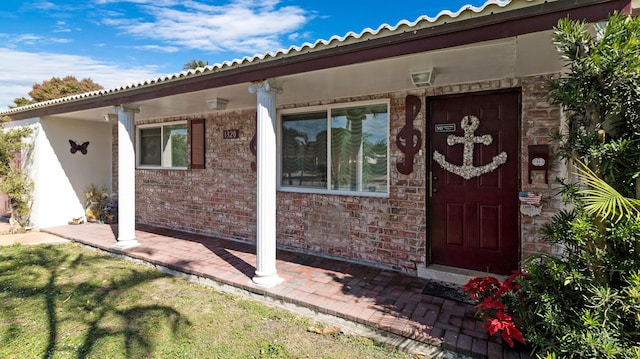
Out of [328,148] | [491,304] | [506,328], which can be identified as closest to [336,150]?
[328,148]

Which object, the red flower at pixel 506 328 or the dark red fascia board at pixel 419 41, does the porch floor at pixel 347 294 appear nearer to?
the red flower at pixel 506 328

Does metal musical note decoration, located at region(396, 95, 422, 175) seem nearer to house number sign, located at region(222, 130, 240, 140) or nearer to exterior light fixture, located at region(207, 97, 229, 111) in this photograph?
exterior light fixture, located at region(207, 97, 229, 111)

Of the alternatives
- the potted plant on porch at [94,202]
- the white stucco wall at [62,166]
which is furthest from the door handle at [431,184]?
the white stucco wall at [62,166]

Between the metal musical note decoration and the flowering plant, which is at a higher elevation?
the metal musical note decoration

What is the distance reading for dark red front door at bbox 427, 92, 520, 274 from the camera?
12.5ft

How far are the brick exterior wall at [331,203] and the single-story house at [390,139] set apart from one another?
20 mm

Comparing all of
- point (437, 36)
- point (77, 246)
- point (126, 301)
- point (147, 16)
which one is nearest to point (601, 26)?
point (437, 36)

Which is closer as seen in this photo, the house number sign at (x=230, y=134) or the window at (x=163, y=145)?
the house number sign at (x=230, y=134)

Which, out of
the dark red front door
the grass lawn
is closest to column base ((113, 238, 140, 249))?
the grass lawn

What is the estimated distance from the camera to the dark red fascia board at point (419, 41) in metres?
2.18

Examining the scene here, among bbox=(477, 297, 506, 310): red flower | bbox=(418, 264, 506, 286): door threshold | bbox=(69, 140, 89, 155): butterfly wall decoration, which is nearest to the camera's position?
bbox=(477, 297, 506, 310): red flower

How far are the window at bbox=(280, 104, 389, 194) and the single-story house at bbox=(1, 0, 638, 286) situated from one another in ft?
0.07

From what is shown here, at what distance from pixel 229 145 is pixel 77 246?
3.47m

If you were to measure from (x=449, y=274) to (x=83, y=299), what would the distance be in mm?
4423
